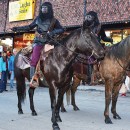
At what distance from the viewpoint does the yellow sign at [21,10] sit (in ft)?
72.1

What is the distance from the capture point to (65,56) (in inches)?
327

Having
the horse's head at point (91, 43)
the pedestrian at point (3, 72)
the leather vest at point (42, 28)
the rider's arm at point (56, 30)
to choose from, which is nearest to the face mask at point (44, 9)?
the leather vest at point (42, 28)

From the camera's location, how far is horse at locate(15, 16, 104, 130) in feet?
26.2

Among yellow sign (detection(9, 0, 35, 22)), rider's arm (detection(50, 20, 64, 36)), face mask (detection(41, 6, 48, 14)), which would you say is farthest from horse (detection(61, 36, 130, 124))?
yellow sign (detection(9, 0, 35, 22))

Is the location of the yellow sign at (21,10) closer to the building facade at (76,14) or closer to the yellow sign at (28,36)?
the building facade at (76,14)

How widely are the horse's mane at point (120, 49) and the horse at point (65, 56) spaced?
1.02m

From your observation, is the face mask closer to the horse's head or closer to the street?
the horse's head

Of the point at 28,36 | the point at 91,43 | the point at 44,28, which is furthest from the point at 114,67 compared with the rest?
the point at 28,36

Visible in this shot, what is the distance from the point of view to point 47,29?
8.84m

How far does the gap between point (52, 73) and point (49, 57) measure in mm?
427

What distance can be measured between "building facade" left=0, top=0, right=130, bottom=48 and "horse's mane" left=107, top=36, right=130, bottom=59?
8.05 m

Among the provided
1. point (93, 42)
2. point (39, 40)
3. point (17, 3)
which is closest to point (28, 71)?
point (39, 40)

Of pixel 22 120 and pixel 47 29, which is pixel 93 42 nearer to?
pixel 47 29

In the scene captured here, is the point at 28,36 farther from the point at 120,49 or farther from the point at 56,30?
the point at 120,49
